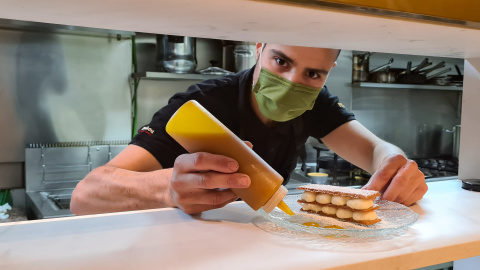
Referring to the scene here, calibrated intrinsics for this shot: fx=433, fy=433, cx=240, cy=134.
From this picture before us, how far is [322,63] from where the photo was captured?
1.66 metres

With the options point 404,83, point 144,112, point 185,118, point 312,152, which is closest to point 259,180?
point 185,118

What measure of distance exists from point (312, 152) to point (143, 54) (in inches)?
72.3

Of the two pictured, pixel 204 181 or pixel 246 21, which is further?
pixel 204 181

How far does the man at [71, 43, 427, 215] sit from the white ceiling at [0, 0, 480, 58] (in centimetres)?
27

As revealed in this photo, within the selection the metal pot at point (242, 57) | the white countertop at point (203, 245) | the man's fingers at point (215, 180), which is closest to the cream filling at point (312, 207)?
the white countertop at point (203, 245)

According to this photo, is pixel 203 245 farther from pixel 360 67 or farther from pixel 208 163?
pixel 360 67

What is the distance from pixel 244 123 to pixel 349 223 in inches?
39.3

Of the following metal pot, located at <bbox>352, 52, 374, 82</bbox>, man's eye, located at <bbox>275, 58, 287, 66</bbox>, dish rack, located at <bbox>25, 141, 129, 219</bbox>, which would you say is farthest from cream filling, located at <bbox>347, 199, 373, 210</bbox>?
metal pot, located at <bbox>352, 52, 374, 82</bbox>

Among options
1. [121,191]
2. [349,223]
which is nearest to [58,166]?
[121,191]

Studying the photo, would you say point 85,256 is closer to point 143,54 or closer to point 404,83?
point 143,54

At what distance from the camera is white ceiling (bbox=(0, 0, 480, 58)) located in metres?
0.68

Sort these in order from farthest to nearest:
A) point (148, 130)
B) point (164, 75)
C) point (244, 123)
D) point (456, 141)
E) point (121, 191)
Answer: point (456, 141) → point (164, 75) → point (244, 123) → point (148, 130) → point (121, 191)

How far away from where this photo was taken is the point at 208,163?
862mm

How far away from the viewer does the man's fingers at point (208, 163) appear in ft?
2.77
